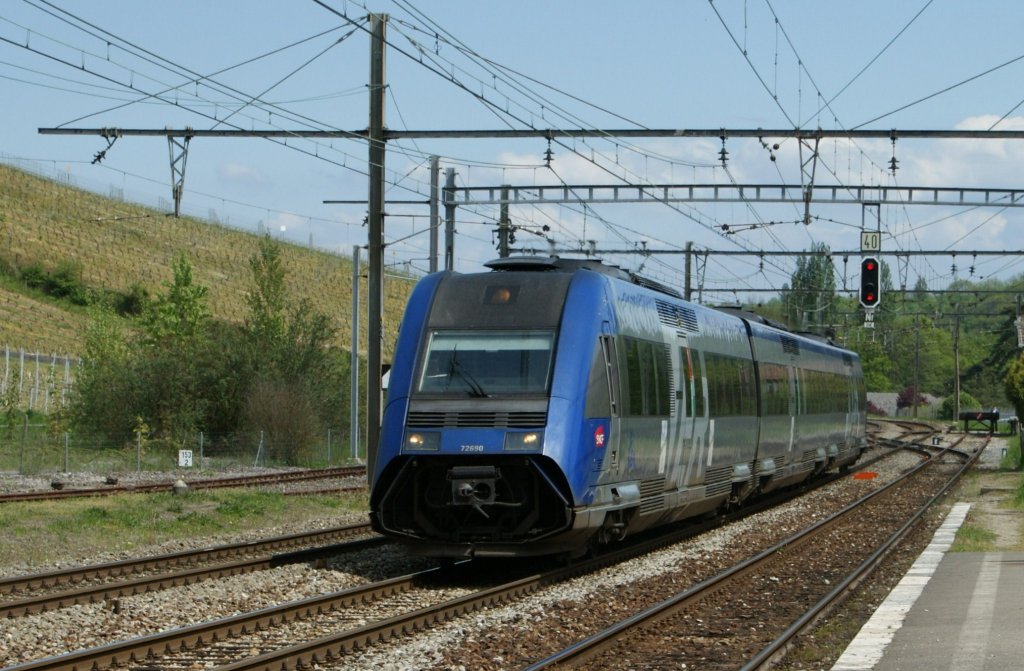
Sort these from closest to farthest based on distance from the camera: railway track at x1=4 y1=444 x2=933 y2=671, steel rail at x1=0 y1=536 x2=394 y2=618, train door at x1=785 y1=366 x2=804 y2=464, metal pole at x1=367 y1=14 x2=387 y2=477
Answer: railway track at x1=4 y1=444 x2=933 y2=671, steel rail at x1=0 y1=536 x2=394 y2=618, metal pole at x1=367 y1=14 x2=387 y2=477, train door at x1=785 y1=366 x2=804 y2=464

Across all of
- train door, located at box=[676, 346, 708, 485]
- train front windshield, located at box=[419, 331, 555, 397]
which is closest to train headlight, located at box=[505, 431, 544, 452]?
train front windshield, located at box=[419, 331, 555, 397]

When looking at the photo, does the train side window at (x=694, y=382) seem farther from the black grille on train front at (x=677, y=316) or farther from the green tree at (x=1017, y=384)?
the green tree at (x=1017, y=384)

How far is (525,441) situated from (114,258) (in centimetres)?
10207

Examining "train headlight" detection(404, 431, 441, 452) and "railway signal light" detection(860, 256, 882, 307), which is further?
"railway signal light" detection(860, 256, 882, 307)

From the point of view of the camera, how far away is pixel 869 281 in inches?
1211

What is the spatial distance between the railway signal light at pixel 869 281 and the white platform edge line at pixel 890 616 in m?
11.3

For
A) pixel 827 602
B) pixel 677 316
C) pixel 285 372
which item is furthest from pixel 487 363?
pixel 285 372

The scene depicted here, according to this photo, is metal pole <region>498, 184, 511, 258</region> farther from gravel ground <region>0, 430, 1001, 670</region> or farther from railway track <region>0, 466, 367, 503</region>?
gravel ground <region>0, 430, 1001, 670</region>

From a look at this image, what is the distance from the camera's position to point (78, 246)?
111 m

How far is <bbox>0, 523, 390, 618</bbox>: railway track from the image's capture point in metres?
13.1

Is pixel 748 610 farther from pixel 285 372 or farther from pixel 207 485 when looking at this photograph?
pixel 285 372

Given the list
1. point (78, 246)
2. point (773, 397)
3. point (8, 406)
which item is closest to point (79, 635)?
point (773, 397)

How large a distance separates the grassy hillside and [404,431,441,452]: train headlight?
70488mm

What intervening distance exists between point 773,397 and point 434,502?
1322 centimetres
